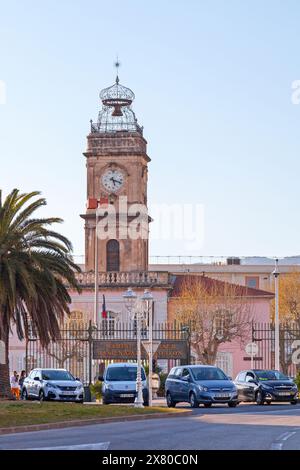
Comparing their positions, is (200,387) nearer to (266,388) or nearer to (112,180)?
(266,388)

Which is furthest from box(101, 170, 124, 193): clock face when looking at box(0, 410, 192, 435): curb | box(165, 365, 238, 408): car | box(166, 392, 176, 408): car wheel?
box(0, 410, 192, 435): curb

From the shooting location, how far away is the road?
945 inches

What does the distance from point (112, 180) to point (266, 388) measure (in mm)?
47088

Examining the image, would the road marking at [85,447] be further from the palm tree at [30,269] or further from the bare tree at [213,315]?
the bare tree at [213,315]

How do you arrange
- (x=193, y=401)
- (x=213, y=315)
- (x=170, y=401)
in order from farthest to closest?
1. (x=213, y=315)
2. (x=170, y=401)
3. (x=193, y=401)

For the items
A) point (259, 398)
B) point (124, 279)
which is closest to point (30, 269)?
point (259, 398)

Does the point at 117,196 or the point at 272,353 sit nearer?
the point at 272,353

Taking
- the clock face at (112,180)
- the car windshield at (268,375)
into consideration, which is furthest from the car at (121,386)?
the clock face at (112,180)

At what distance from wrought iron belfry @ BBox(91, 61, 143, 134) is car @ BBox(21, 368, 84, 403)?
150ft

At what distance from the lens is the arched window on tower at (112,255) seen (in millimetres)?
90688

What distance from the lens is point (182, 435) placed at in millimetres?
26953

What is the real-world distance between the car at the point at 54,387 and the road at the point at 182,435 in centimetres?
1006

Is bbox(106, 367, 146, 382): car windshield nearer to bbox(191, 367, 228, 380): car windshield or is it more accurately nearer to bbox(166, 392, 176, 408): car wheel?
bbox(166, 392, 176, 408): car wheel
